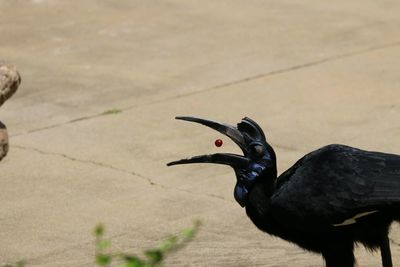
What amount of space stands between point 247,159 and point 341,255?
0.72 meters

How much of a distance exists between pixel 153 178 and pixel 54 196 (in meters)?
0.77

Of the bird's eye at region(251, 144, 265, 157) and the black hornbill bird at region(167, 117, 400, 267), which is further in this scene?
the bird's eye at region(251, 144, 265, 157)

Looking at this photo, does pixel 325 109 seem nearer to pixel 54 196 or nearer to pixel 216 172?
pixel 216 172

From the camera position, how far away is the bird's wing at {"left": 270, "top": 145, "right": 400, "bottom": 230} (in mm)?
6105

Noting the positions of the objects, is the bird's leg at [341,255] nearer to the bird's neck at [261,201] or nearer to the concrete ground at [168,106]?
the bird's neck at [261,201]

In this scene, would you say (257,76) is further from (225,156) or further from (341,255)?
(341,255)

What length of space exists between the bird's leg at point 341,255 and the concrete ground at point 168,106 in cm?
95

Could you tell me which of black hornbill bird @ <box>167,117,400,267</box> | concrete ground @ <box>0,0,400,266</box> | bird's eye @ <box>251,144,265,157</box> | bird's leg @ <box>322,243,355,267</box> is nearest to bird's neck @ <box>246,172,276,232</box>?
black hornbill bird @ <box>167,117,400,267</box>

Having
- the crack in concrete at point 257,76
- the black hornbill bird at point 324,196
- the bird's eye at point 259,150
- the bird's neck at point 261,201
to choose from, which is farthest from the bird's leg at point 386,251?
the crack in concrete at point 257,76

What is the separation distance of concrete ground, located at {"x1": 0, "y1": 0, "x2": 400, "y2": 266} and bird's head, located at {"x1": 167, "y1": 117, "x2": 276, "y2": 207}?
39.6 inches

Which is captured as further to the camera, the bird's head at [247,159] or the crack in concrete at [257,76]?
the crack in concrete at [257,76]

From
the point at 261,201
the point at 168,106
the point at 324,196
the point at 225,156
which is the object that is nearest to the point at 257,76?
the point at 168,106

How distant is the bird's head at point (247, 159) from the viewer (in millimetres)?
6395

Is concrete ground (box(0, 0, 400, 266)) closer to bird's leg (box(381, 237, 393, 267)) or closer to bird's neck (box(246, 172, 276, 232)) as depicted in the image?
bird's leg (box(381, 237, 393, 267))
